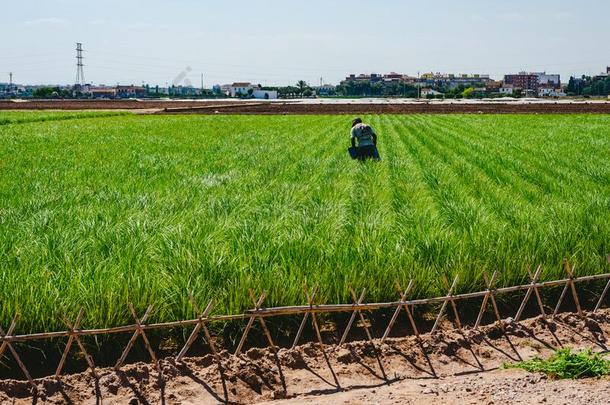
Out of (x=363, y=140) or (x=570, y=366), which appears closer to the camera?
(x=570, y=366)

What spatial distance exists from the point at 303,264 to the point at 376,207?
143 inches

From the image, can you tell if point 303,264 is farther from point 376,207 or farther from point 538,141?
point 538,141

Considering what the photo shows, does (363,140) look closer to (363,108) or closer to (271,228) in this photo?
(271,228)

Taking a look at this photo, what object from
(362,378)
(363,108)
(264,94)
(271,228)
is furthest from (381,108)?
(264,94)

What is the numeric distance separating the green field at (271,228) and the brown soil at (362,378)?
55cm

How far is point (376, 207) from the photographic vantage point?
8680mm

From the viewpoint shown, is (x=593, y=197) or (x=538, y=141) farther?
(x=538, y=141)

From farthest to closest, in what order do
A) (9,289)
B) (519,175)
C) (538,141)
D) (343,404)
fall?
(538,141), (519,175), (9,289), (343,404)

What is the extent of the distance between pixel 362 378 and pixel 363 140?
1052 cm

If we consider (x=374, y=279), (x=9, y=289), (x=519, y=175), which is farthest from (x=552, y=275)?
(x=519, y=175)

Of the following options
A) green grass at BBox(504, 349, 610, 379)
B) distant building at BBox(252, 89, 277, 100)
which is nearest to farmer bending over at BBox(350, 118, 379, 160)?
green grass at BBox(504, 349, 610, 379)

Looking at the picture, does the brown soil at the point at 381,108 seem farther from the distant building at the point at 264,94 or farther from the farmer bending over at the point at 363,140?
the distant building at the point at 264,94

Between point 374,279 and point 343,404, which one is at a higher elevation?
point 374,279

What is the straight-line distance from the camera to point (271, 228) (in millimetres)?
6344
